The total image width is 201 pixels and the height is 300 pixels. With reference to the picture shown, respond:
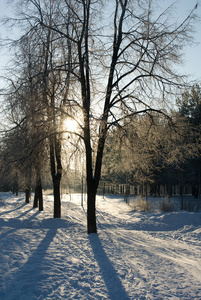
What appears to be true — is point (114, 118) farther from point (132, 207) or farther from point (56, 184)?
point (132, 207)

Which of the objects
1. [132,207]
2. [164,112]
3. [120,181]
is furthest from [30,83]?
[120,181]

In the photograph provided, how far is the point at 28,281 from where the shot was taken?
14.8 ft

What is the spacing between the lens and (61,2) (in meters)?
9.24

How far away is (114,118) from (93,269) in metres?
5.27

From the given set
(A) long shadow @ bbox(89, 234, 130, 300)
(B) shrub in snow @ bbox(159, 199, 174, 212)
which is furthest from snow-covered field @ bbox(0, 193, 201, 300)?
(B) shrub in snow @ bbox(159, 199, 174, 212)

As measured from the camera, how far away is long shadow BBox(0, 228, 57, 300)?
13.3 ft

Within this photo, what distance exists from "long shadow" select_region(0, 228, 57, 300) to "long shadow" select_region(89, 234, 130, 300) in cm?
125

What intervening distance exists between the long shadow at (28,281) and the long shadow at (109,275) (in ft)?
4.09

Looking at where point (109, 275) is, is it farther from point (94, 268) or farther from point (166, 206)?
point (166, 206)

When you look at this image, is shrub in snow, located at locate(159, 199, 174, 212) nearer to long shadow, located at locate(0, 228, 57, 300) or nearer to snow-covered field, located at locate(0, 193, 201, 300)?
snow-covered field, located at locate(0, 193, 201, 300)

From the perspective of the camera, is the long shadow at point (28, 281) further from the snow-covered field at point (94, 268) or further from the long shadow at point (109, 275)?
the long shadow at point (109, 275)

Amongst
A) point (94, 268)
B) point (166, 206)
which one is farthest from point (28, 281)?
point (166, 206)

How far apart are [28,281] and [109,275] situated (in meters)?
1.65

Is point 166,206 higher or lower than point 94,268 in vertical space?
lower
